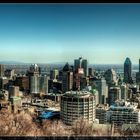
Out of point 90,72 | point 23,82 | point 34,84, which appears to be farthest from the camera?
point 34,84

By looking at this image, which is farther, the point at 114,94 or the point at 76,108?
the point at 114,94

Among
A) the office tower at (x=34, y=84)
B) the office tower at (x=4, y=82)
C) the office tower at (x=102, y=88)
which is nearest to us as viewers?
the office tower at (x=102, y=88)

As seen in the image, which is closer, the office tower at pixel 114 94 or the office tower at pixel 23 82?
the office tower at pixel 114 94

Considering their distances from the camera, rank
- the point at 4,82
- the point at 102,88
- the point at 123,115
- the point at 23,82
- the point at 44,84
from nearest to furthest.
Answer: the point at 123,115
the point at 102,88
the point at 4,82
the point at 23,82
the point at 44,84

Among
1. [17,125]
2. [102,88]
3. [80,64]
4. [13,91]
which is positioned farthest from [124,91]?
[17,125]

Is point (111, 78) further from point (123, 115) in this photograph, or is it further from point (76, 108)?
point (76, 108)

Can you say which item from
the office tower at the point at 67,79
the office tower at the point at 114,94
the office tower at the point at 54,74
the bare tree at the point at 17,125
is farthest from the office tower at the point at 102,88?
the bare tree at the point at 17,125

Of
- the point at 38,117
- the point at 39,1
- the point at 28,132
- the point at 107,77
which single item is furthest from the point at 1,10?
the point at 39,1

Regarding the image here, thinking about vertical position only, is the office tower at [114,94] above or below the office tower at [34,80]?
below

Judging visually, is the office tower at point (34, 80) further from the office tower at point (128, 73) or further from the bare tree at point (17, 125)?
the bare tree at point (17, 125)
